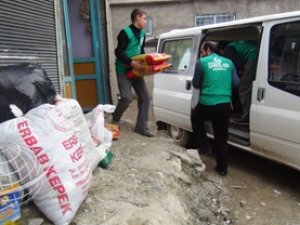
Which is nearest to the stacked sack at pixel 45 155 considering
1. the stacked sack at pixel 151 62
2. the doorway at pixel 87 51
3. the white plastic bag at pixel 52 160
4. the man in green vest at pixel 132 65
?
the white plastic bag at pixel 52 160

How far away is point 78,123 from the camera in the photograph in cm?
326

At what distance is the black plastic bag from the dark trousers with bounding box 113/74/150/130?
1.93 metres

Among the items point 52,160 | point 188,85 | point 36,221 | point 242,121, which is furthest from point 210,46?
point 36,221

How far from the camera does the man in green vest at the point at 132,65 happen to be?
5047 mm

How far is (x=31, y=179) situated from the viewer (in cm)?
254

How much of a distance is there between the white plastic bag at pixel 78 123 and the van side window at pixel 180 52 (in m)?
2.62

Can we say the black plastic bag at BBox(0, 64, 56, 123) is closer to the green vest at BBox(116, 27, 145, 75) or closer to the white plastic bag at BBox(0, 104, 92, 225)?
the white plastic bag at BBox(0, 104, 92, 225)

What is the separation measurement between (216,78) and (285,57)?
0.89 meters

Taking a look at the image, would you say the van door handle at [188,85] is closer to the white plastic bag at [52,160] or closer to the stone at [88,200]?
the stone at [88,200]

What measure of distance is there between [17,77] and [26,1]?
4.69 feet

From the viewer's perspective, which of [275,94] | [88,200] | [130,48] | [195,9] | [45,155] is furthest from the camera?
[195,9]

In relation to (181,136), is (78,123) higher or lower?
higher

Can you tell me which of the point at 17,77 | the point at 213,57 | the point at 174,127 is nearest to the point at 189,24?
the point at 174,127

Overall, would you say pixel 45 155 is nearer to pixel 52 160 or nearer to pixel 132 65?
pixel 52 160
